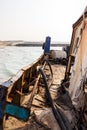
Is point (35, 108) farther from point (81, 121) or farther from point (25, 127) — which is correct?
point (81, 121)

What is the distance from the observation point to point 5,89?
485cm

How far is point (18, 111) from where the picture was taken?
4746 millimetres

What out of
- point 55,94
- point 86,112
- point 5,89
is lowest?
point 55,94

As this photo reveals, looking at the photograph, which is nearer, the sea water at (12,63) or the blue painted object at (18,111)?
the blue painted object at (18,111)

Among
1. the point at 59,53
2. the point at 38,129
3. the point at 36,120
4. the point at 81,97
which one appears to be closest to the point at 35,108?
the point at 36,120

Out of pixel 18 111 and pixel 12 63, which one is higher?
pixel 18 111

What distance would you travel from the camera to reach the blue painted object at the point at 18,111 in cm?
471

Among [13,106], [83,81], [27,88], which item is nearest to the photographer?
[13,106]

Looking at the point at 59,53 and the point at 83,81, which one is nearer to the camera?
the point at 83,81

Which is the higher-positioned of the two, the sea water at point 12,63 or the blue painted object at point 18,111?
the blue painted object at point 18,111

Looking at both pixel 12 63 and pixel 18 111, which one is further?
pixel 12 63

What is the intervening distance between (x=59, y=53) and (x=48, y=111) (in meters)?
14.9

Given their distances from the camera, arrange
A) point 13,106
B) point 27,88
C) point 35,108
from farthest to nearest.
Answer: point 27,88
point 35,108
point 13,106

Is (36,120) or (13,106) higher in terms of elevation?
(13,106)
